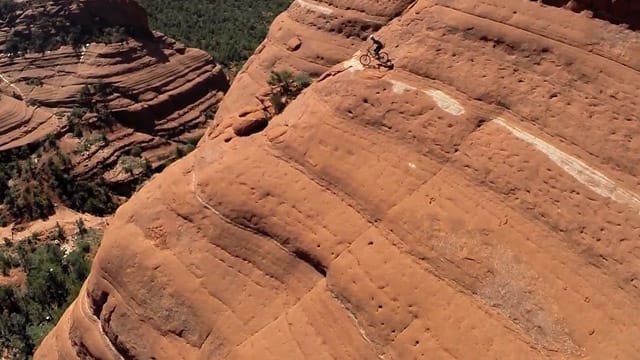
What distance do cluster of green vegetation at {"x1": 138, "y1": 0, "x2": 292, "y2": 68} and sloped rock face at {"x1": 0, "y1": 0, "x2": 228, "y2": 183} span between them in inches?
501

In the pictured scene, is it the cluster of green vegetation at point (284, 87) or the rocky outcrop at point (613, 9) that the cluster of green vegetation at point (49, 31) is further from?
the rocky outcrop at point (613, 9)

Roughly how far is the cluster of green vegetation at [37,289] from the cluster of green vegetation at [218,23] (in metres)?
40.5

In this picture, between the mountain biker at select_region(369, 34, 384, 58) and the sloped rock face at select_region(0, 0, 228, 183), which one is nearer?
the mountain biker at select_region(369, 34, 384, 58)

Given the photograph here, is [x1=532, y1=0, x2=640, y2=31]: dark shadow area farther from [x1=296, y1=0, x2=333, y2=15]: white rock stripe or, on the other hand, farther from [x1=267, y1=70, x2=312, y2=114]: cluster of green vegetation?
[x1=296, y1=0, x2=333, y2=15]: white rock stripe

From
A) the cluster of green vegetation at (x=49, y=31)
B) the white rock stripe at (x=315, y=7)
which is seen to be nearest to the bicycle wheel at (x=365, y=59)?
the white rock stripe at (x=315, y=7)

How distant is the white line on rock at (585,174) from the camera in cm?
1325

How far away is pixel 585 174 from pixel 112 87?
49.3 m

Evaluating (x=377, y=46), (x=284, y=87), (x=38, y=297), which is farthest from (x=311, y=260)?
(x=38, y=297)

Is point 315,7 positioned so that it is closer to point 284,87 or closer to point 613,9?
point 284,87

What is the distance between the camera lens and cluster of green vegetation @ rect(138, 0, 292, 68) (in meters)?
76.9

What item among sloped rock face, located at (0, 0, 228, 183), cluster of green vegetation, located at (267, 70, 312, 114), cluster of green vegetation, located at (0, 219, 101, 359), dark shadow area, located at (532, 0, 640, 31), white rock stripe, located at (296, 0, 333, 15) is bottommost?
sloped rock face, located at (0, 0, 228, 183)

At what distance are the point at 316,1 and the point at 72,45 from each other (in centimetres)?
4250

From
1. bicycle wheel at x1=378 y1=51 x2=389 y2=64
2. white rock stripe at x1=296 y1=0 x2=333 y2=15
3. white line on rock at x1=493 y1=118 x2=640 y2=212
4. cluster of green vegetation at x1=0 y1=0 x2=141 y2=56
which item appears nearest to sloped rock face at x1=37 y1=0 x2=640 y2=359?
white line on rock at x1=493 y1=118 x2=640 y2=212

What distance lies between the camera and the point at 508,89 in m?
15.5
